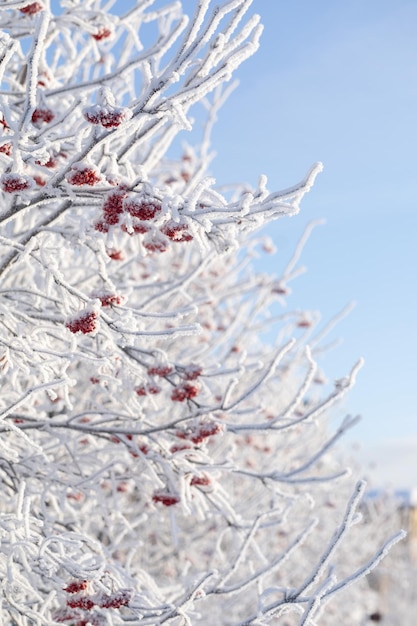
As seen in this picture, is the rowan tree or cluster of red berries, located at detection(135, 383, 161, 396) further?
cluster of red berries, located at detection(135, 383, 161, 396)

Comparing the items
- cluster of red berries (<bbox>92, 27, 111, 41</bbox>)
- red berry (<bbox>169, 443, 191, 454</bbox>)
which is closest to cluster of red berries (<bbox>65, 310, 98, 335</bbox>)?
red berry (<bbox>169, 443, 191, 454</bbox>)

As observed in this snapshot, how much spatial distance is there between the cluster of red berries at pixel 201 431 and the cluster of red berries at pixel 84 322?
100cm

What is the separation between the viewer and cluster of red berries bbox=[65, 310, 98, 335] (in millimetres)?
3055

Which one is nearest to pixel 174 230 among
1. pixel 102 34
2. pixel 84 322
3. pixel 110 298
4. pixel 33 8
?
pixel 84 322

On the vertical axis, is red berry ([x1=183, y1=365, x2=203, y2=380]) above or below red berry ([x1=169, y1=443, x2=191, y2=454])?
above

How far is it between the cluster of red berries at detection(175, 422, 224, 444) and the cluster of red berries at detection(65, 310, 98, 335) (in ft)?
3.29

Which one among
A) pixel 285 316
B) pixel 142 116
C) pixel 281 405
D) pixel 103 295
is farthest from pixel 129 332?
pixel 281 405

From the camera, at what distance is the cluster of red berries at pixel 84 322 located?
10.0 ft

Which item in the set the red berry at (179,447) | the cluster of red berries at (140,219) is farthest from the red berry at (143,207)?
the red berry at (179,447)

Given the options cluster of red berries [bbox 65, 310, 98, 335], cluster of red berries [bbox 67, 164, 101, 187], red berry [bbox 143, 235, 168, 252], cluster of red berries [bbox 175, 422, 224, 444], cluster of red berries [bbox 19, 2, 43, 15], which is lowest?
cluster of red berries [bbox 175, 422, 224, 444]

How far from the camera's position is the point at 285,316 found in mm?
7207

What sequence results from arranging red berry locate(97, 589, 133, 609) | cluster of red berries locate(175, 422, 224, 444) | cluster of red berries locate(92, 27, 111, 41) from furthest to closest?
cluster of red berries locate(92, 27, 111, 41) → cluster of red berries locate(175, 422, 224, 444) → red berry locate(97, 589, 133, 609)

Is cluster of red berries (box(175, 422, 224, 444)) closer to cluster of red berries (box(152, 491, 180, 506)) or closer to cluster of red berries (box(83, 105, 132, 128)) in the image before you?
cluster of red berries (box(152, 491, 180, 506))

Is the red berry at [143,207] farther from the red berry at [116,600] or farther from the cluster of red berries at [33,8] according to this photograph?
the cluster of red berries at [33,8]
